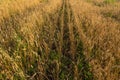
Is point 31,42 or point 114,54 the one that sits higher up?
point 31,42

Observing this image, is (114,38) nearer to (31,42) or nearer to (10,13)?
(31,42)

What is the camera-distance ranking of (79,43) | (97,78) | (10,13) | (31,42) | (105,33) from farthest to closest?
1. (10,13)
2. (105,33)
3. (79,43)
4. (31,42)
5. (97,78)

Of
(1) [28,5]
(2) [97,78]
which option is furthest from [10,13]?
(2) [97,78]

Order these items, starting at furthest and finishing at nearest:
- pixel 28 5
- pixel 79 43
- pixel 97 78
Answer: pixel 28 5 < pixel 79 43 < pixel 97 78

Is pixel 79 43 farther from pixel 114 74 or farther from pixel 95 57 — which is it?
pixel 114 74

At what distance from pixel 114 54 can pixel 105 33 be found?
1.27 metres

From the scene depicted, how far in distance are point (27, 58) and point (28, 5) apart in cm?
620

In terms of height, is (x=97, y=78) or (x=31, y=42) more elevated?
(x=31, y=42)

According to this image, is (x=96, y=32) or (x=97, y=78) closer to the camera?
(x=97, y=78)

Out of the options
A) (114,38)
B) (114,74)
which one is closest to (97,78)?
(114,74)

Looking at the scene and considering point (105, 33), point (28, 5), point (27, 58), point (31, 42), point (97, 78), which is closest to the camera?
point (97, 78)

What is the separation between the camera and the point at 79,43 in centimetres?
405

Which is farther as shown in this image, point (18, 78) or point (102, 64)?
point (102, 64)

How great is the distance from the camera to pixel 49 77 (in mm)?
2928
